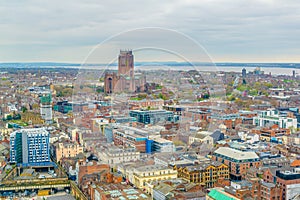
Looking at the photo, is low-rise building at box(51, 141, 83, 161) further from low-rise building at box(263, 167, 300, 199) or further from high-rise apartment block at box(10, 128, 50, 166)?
low-rise building at box(263, 167, 300, 199)

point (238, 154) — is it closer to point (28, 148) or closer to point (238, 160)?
point (238, 160)

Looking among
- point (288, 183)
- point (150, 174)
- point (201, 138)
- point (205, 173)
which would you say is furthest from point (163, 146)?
point (288, 183)

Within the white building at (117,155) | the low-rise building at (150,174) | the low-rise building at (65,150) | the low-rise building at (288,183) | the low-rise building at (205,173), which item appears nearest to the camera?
the low-rise building at (288,183)

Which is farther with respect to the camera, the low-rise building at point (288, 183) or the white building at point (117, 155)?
the white building at point (117, 155)

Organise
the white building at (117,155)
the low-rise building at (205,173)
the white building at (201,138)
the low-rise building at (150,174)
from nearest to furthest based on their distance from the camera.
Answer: the low-rise building at (150,174)
the low-rise building at (205,173)
the white building at (117,155)
the white building at (201,138)

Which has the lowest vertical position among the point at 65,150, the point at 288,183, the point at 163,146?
the point at 65,150

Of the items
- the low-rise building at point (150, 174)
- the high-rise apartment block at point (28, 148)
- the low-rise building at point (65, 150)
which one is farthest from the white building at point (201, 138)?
the high-rise apartment block at point (28, 148)

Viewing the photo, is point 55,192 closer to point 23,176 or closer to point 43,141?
point 23,176

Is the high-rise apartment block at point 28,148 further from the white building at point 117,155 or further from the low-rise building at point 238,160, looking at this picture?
the low-rise building at point 238,160

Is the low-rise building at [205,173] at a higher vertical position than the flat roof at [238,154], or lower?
lower

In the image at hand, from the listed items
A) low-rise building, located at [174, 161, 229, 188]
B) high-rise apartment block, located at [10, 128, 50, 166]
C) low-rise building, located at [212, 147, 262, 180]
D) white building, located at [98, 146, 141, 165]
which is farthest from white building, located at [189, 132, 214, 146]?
high-rise apartment block, located at [10, 128, 50, 166]

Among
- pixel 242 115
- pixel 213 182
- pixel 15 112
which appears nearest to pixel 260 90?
pixel 242 115
